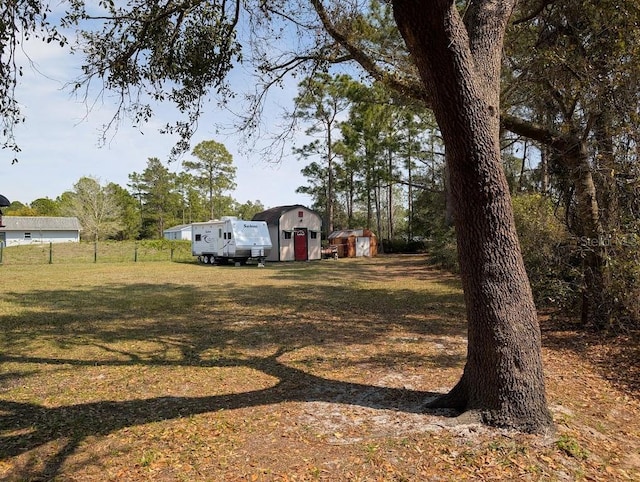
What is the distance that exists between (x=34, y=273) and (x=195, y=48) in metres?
15.8

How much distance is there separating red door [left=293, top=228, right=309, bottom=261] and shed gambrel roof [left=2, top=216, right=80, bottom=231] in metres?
34.3

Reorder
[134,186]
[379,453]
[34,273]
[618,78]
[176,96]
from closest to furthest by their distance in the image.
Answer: [379,453] < [618,78] < [176,96] < [34,273] < [134,186]

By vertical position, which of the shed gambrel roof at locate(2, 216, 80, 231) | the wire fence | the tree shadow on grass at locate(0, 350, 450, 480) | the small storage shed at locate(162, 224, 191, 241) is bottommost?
the tree shadow on grass at locate(0, 350, 450, 480)

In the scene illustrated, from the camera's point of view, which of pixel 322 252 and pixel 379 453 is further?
pixel 322 252

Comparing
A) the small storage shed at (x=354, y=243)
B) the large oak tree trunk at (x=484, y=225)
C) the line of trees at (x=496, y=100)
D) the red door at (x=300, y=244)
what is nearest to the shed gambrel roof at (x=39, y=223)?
the small storage shed at (x=354, y=243)

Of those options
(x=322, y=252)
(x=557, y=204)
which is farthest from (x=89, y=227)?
(x=557, y=204)

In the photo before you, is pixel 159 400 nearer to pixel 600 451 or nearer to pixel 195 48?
pixel 600 451

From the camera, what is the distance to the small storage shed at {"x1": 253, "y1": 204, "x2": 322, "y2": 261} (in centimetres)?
2612

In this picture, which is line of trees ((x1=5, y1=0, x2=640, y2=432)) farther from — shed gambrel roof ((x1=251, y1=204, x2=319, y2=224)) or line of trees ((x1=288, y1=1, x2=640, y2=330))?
shed gambrel roof ((x1=251, y1=204, x2=319, y2=224))

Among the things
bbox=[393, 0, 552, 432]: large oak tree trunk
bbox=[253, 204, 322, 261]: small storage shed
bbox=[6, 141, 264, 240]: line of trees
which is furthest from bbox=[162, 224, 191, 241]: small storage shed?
bbox=[393, 0, 552, 432]: large oak tree trunk

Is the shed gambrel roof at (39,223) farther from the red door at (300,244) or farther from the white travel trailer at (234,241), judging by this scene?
the red door at (300,244)

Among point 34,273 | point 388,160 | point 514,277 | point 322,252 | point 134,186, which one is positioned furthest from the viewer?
point 134,186

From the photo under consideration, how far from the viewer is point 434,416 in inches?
144

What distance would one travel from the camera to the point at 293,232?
87.2ft
